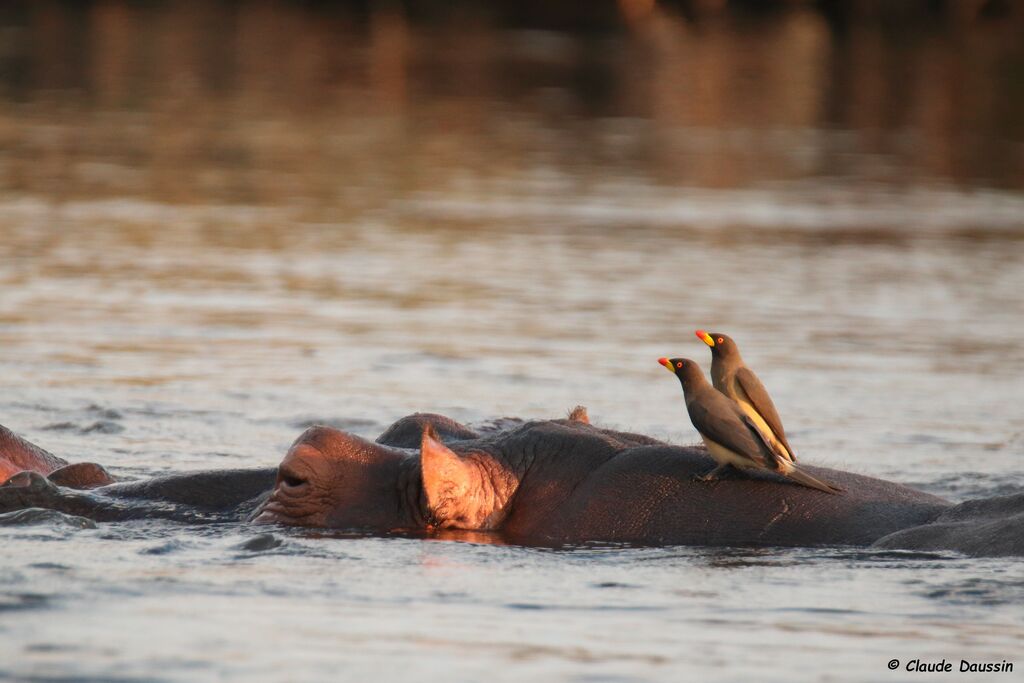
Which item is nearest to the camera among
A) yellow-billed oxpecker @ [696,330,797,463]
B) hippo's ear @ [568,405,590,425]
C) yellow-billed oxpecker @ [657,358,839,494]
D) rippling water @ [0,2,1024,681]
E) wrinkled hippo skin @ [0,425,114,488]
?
rippling water @ [0,2,1024,681]

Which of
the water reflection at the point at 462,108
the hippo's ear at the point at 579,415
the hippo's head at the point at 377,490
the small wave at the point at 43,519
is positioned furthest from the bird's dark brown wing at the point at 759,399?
the water reflection at the point at 462,108

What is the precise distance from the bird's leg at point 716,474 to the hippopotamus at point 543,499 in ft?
0.11

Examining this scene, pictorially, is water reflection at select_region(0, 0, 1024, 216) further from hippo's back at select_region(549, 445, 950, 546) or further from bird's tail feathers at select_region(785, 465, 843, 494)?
bird's tail feathers at select_region(785, 465, 843, 494)

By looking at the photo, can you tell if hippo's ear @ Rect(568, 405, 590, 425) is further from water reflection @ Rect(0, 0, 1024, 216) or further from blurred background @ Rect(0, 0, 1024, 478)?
water reflection @ Rect(0, 0, 1024, 216)

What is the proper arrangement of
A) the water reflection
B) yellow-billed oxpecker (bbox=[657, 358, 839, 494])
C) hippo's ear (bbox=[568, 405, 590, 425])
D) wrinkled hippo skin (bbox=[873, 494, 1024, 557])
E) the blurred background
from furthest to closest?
the water reflection, the blurred background, hippo's ear (bbox=[568, 405, 590, 425]), yellow-billed oxpecker (bbox=[657, 358, 839, 494]), wrinkled hippo skin (bbox=[873, 494, 1024, 557])

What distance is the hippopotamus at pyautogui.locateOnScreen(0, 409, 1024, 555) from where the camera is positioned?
20.6 ft

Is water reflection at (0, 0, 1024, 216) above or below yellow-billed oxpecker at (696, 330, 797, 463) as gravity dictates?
above

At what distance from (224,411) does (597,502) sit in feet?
11.9

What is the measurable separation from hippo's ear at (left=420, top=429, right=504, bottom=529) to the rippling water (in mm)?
124

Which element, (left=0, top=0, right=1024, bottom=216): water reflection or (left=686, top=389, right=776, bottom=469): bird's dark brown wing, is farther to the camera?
(left=0, top=0, right=1024, bottom=216): water reflection

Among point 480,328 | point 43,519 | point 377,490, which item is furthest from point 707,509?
point 480,328

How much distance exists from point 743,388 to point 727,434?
34 cm

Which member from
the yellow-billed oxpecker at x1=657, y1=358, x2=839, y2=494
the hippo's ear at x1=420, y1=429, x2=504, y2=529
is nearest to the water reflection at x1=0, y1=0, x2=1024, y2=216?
the hippo's ear at x1=420, y1=429, x2=504, y2=529

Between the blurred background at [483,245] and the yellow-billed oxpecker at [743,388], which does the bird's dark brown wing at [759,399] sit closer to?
the yellow-billed oxpecker at [743,388]
